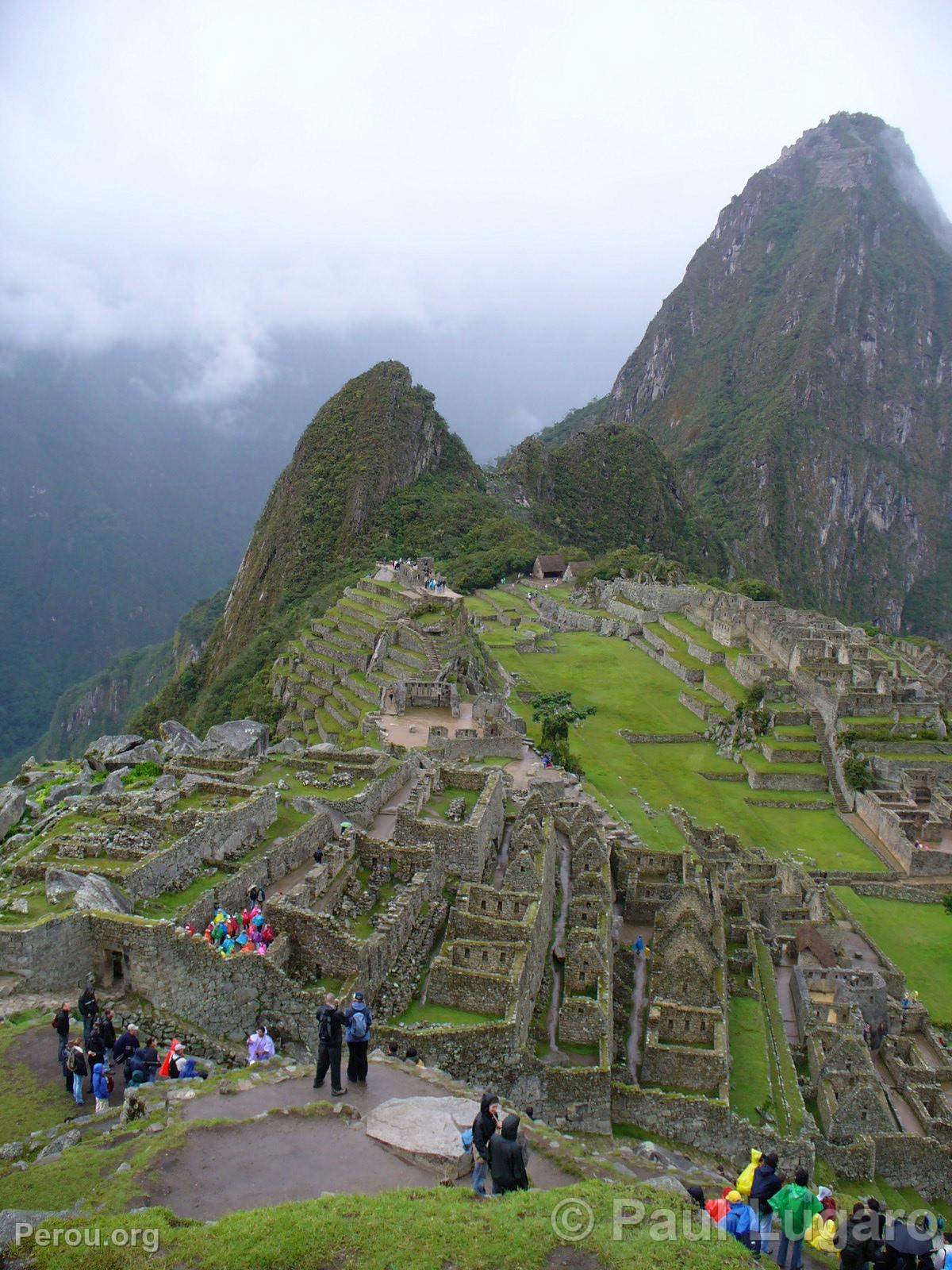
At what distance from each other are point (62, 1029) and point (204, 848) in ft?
12.5

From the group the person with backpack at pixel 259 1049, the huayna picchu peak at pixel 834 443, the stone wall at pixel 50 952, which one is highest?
the huayna picchu peak at pixel 834 443

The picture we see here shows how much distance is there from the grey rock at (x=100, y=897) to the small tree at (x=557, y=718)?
20667 millimetres

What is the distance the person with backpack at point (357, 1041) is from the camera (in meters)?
10.0

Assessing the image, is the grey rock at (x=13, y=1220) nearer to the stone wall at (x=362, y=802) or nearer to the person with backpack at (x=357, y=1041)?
the person with backpack at (x=357, y=1041)

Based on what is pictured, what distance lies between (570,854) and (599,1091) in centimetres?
714

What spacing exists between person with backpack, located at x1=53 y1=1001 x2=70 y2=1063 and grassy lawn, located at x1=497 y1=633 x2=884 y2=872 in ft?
58.5

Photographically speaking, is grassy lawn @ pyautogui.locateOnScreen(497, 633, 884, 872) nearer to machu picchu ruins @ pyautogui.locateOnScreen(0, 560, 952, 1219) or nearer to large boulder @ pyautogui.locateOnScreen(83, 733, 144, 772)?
machu picchu ruins @ pyautogui.locateOnScreen(0, 560, 952, 1219)

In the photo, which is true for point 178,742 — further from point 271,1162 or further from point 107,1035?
point 271,1162

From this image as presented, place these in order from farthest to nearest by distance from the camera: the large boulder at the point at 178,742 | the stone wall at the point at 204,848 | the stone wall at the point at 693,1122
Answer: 1. the large boulder at the point at 178,742
2. the stone wall at the point at 693,1122
3. the stone wall at the point at 204,848

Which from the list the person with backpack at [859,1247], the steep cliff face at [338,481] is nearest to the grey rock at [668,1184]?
the person with backpack at [859,1247]

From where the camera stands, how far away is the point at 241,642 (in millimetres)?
76188

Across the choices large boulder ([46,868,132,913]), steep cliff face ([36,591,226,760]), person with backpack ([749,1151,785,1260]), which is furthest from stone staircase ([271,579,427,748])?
steep cliff face ([36,591,226,760])

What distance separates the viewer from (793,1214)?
347 inches

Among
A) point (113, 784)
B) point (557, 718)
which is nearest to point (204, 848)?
point (113, 784)
